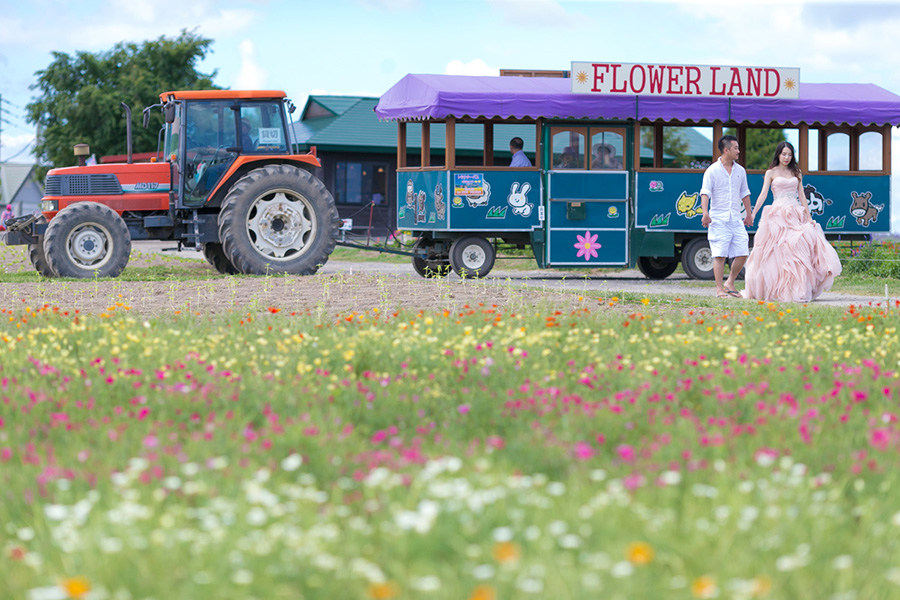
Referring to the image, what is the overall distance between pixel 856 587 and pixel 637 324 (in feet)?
16.5

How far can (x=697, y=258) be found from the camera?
16484 millimetres

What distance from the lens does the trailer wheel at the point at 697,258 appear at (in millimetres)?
16422

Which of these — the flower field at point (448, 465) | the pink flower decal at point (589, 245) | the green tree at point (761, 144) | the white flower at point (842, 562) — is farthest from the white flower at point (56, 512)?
the green tree at point (761, 144)

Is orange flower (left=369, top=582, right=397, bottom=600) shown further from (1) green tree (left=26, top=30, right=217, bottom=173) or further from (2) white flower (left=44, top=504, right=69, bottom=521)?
(1) green tree (left=26, top=30, right=217, bottom=173)

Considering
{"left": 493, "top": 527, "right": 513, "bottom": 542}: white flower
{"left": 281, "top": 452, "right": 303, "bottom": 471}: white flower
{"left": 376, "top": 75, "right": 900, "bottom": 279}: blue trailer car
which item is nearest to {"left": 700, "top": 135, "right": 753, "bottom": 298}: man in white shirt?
{"left": 376, "top": 75, "right": 900, "bottom": 279}: blue trailer car

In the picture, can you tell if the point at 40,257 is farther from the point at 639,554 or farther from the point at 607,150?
A: the point at 639,554

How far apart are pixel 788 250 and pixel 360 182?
908 inches

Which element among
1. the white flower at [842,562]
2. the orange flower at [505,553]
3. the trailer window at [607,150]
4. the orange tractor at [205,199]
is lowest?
the white flower at [842,562]

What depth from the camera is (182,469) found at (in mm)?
3980

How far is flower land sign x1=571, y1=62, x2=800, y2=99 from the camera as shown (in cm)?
1545

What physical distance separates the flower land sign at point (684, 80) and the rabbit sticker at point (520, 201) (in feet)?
5.09

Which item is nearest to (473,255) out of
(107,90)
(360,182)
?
(360,182)

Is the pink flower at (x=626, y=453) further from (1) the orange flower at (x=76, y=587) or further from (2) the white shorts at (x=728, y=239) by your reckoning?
(2) the white shorts at (x=728, y=239)

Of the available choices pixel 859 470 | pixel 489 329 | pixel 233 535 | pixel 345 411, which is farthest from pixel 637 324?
pixel 233 535
